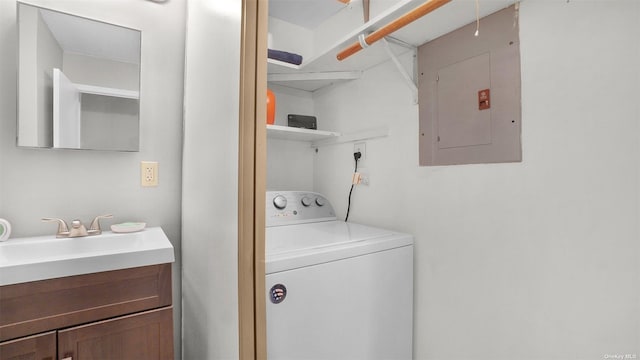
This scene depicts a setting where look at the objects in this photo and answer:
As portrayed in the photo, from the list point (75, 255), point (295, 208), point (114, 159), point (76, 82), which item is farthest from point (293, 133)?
point (75, 255)

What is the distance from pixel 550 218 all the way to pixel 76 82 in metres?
2.05

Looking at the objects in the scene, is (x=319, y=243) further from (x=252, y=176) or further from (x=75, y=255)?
(x=75, y=255)

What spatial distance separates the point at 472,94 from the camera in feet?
4.11

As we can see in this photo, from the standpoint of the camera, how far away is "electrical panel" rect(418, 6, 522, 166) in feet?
3.69

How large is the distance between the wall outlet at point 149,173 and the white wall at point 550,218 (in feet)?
4.42

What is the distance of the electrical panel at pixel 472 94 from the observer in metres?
1.12

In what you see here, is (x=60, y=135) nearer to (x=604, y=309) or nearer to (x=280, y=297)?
(x=280, y=297)

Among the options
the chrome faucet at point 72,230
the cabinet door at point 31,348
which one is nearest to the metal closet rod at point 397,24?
the chrome faucet at point 72,230

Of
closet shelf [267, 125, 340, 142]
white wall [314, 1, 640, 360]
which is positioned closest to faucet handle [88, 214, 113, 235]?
closet shelf [267, 125, 340, 142]

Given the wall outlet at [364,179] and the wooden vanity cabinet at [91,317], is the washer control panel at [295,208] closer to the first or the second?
the wall outlet at [364,179]

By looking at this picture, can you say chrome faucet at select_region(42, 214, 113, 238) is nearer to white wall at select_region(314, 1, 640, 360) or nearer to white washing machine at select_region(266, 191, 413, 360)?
white washing machine at select_region(266, 191, 413, 360)

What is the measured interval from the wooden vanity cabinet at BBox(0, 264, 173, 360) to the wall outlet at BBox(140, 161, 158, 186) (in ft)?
2.13

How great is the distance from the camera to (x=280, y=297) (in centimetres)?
101

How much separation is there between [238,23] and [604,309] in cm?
143
